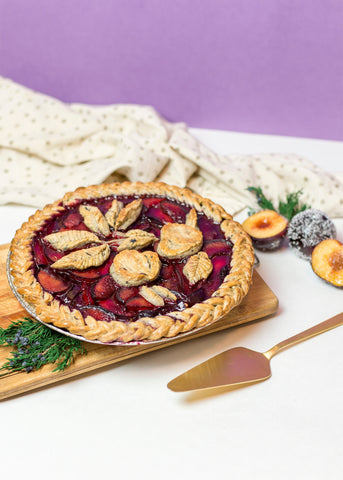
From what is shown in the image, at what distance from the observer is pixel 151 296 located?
5.33 feet

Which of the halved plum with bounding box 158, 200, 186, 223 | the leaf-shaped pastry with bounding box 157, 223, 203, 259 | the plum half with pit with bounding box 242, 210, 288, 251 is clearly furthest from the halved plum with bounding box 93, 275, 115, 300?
the plum half with pit with bounding box 242, 210, 288, 251

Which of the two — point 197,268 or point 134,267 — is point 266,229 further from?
point 134,267

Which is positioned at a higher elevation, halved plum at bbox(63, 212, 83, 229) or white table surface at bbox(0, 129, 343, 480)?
halved plum at bbox(63, 212, 83, 229)

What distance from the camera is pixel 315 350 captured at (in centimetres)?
179

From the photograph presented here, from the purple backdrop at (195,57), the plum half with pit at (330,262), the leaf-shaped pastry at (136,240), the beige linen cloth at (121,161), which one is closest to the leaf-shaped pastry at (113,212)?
the leaf-shaped pastry at (136,240)

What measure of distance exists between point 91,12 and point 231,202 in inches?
54.7

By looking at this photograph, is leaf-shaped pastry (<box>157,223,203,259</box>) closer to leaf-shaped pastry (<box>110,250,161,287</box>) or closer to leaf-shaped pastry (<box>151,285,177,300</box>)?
leaf-shaped pastry (<box>110,250,161,287</box>)

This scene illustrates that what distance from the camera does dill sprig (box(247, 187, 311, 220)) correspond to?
237cm

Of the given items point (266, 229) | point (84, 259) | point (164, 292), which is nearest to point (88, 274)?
point (84, 259)

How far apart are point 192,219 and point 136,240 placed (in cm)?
26

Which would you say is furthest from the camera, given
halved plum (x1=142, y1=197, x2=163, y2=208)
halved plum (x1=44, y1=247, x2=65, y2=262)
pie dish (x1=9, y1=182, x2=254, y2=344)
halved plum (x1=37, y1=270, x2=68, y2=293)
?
halved plum (x1=142, y1=197, x2=163, y2=208)

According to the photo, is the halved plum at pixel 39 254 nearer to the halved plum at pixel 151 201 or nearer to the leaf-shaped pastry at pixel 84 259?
the leaf-shaped pastry at pixel 84 259

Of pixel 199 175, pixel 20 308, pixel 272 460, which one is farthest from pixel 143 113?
pixel 272 460

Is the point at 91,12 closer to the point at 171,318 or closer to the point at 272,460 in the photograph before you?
the point at 171,318
